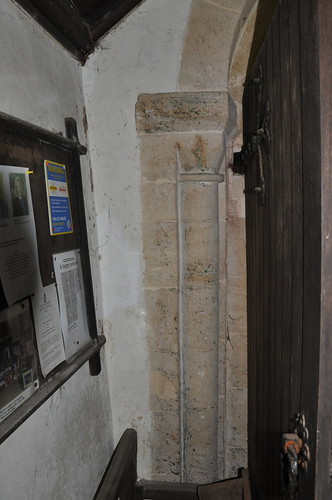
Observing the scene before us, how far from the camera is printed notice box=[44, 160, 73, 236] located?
128cm

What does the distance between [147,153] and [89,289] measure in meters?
0.69

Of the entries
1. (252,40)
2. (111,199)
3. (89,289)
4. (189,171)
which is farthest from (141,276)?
(252,40)

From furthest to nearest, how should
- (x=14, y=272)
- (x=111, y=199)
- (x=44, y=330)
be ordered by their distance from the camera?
(x=111, y=199), (x=44, y=330), (x=14, y=272)

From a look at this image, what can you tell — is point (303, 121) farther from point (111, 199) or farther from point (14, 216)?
point (111, 199)

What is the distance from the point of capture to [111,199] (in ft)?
5.54

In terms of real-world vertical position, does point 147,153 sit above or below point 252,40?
below

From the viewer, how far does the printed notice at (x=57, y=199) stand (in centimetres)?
128

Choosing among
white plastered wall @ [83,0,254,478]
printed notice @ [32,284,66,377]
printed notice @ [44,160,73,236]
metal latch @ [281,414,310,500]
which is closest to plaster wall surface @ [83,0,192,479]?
white plastered wall @ [83,0,254,478]

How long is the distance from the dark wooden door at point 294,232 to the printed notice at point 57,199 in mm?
772

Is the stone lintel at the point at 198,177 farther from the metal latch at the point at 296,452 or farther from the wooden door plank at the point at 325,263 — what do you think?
the metal latch at the point at 296,452

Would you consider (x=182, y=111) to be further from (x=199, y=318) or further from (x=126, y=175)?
(x=199, y=318)

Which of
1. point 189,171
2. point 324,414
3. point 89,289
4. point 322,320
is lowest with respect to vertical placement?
point 324,414

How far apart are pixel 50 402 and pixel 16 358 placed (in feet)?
1.01

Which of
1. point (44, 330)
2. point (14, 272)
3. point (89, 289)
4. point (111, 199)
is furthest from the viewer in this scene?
point (111, 199)
